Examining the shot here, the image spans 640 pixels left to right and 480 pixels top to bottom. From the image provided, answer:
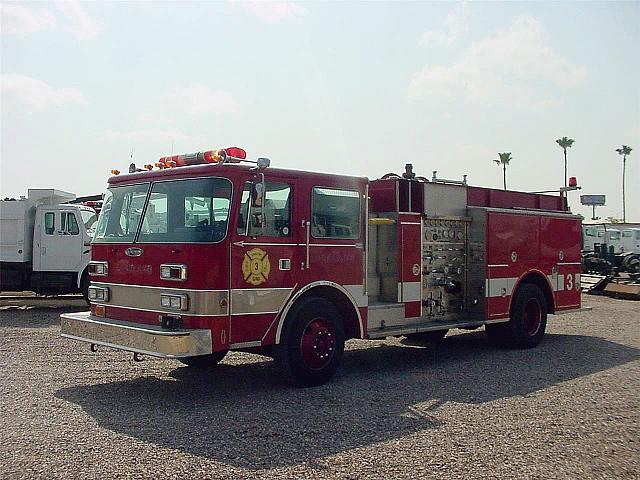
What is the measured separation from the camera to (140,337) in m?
7.03

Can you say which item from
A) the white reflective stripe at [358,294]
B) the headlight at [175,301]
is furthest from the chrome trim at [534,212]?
the headlight at [175,301]

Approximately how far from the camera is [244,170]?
736 cm

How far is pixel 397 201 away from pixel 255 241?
2825mm

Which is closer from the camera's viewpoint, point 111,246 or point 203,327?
point 203,327

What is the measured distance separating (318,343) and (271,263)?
3.70ft

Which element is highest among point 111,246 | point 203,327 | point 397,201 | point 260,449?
point 397,201

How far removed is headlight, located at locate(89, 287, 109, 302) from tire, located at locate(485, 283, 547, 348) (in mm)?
6210

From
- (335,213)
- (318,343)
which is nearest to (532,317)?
(335,213)

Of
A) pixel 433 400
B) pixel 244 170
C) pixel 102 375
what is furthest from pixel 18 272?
pixel 433 400

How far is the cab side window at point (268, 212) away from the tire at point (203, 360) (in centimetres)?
200

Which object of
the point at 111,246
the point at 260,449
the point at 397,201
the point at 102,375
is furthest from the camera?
the point at 397,201

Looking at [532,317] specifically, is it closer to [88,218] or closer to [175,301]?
[175,301]

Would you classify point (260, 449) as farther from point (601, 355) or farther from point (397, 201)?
point (601, 355)

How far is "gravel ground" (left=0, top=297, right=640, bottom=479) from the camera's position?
5.30 metres
